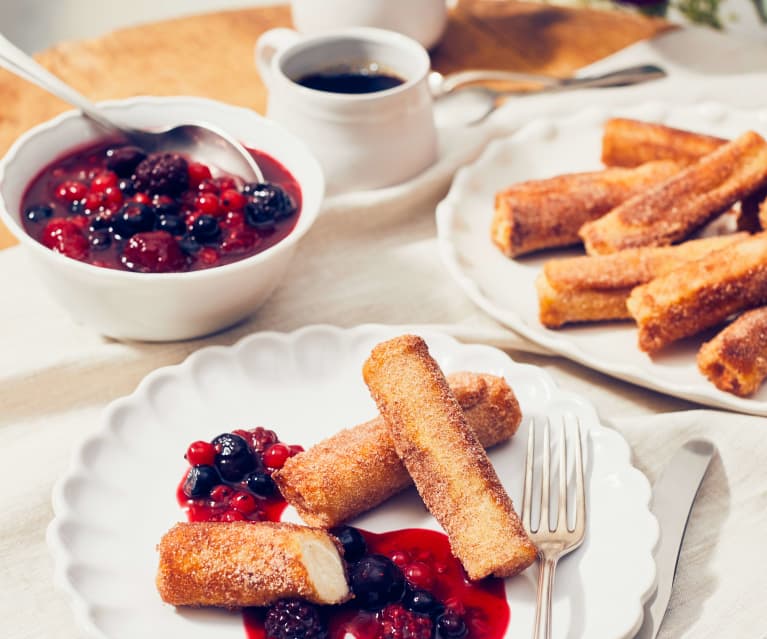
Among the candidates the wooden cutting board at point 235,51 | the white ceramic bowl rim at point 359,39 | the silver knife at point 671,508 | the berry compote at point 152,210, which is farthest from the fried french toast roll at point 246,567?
the wooden cutting board at point 235,51

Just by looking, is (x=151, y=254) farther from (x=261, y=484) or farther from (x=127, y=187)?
(x=261, y=484)

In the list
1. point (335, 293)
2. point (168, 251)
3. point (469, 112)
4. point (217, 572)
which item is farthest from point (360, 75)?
point (217, 572)

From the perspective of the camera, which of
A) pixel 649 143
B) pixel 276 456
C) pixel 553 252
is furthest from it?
pixel 649 143

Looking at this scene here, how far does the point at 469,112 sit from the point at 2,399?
53.5 inches

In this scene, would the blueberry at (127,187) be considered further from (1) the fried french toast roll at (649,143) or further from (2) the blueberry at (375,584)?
(1) the fried french toast roll at (649,143)

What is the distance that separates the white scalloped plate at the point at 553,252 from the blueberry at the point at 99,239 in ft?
2.17

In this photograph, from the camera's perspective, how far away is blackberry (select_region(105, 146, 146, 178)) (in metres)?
1.93

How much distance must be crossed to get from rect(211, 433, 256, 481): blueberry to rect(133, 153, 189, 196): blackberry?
0.56m

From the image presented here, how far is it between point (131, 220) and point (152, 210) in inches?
2.1

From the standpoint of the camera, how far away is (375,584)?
1.35 metres

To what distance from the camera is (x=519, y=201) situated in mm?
2084

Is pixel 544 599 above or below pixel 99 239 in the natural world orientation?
Answer: below

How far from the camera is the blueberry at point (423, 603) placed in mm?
1351

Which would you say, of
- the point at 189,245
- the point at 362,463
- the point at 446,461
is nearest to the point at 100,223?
the point at 189,245
